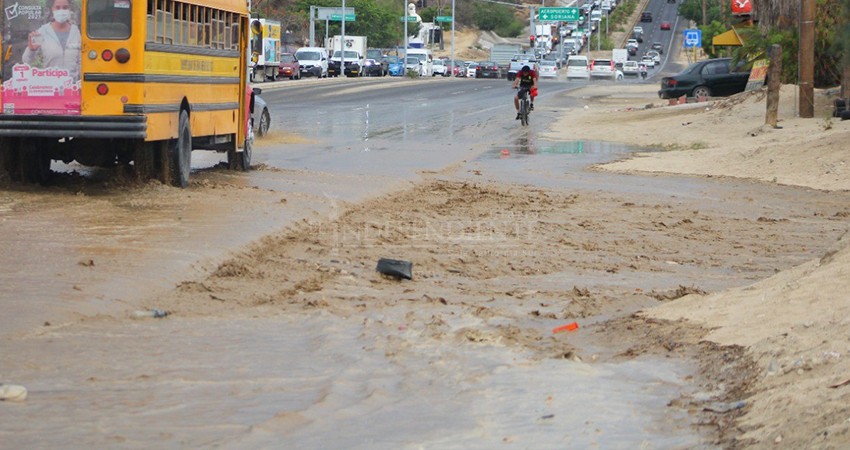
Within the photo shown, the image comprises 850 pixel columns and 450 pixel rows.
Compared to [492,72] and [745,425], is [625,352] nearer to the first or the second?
[745,425]

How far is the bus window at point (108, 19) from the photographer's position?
14375mm

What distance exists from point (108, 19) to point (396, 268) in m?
5.24

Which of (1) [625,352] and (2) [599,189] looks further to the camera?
(2) [599,189]

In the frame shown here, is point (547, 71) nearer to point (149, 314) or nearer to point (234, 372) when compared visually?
point (149, 314)

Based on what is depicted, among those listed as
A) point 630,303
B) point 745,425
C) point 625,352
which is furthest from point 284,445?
point 630,303

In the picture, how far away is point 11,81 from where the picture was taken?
14562mm

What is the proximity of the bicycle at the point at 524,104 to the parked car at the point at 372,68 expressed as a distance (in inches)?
2127

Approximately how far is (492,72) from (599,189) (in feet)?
253

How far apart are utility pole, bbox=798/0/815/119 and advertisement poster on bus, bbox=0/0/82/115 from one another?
19.0m

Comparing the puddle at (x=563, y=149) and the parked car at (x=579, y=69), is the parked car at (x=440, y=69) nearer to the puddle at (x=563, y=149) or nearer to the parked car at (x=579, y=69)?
Result: the parked car at (x=579, y=69)

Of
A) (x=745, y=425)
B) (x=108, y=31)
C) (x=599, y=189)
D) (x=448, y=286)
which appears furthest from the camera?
(x=599, y=189)

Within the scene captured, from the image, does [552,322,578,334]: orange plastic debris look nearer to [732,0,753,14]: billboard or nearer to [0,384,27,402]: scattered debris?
[0,384,27,402]: scattered debris

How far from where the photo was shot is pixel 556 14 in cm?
11006

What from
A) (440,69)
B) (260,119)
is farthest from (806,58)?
(440,69)
